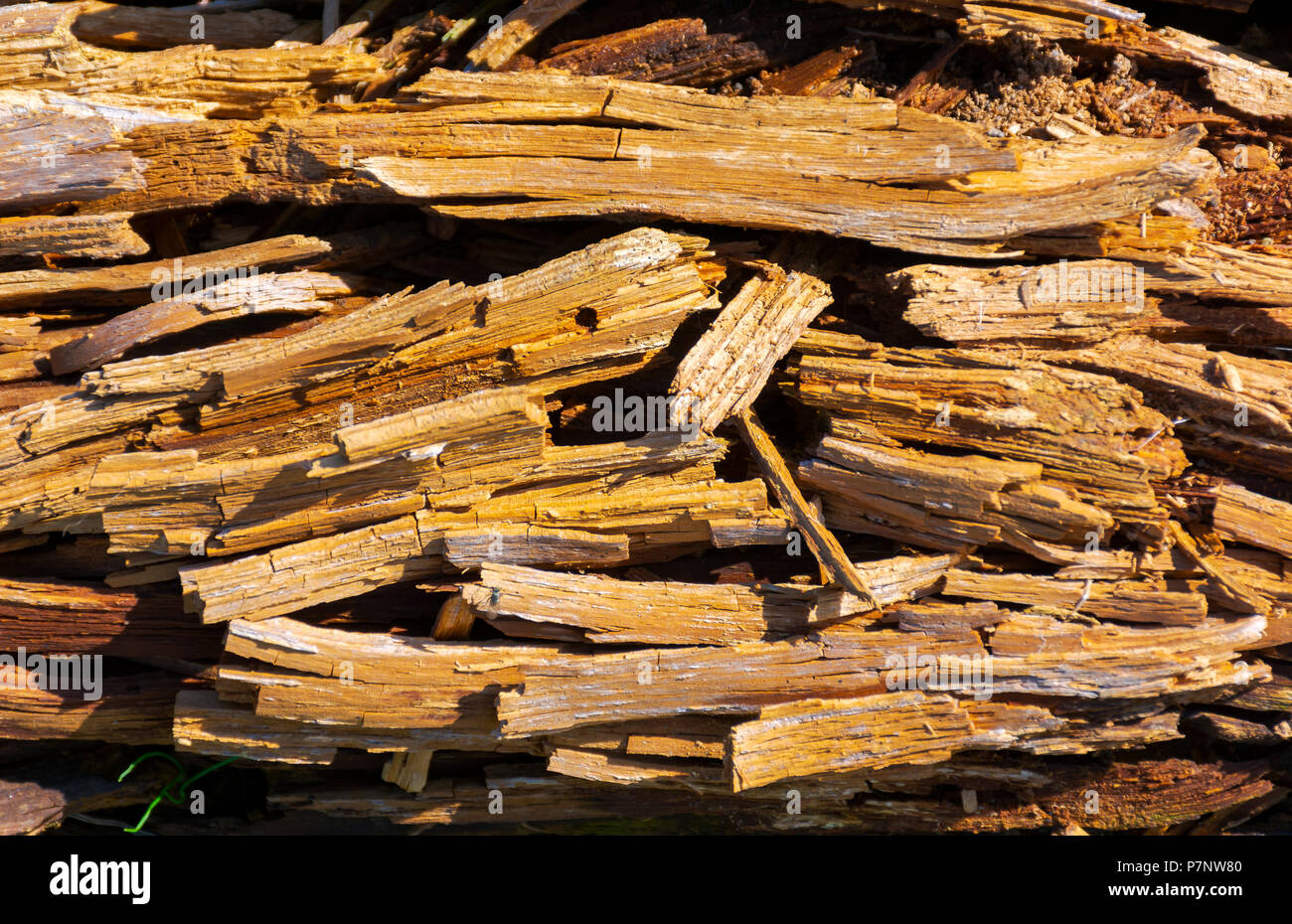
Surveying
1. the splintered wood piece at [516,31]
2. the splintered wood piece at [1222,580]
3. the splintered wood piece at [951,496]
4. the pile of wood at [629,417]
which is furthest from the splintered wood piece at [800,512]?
the splintered wood piece at [516,31]

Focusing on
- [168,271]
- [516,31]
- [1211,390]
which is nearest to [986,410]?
[1211,390]

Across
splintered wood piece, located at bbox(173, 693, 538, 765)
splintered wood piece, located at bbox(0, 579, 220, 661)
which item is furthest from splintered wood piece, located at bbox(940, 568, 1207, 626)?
splintered wood piece, located at bbox(0, 579, 220, 661)

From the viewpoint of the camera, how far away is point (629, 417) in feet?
17.7

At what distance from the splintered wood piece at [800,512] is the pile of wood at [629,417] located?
0.13ft

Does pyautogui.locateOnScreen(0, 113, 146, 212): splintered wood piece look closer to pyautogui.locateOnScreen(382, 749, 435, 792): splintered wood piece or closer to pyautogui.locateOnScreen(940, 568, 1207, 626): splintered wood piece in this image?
pyautogui.locateOnScreen(382, 749, 435, 792): splintered wood piece

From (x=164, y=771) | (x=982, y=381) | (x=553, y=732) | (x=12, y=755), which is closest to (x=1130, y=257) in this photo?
(x=982, y=381)

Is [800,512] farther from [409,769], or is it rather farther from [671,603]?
[409,769]

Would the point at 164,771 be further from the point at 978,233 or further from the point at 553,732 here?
the point at 978,233

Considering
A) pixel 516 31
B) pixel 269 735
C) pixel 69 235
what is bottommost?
pixel 269 735

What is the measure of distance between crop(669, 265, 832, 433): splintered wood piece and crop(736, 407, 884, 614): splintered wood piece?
0.64ft

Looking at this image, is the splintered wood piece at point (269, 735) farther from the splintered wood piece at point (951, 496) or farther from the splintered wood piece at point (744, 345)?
the splintered wood piece at point (951, 496)

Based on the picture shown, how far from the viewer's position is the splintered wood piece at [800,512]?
197 inches

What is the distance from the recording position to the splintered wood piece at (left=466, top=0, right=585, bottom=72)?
215 inches

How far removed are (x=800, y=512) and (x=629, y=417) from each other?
118cm
